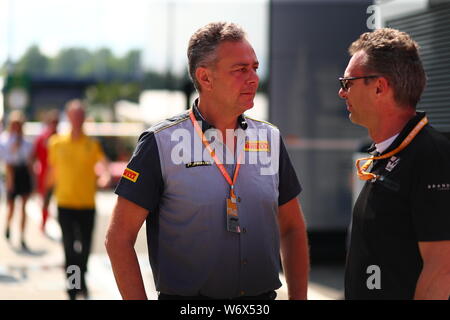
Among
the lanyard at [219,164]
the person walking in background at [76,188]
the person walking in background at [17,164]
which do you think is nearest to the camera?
the lanyard at [219,164]

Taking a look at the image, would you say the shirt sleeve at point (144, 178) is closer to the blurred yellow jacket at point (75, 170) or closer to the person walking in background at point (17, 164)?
the blurred yellow jacket at point (75, 170)

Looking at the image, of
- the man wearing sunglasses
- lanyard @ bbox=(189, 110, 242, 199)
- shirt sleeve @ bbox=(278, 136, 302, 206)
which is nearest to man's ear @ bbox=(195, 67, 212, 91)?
lanyard @ bbox=(189, 110, 242, 199)

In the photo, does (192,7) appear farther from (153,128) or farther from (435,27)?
(153,128)

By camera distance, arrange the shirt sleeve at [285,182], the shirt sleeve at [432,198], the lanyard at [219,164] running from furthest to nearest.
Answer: the shirt sleeve at [285,182] < the lanyard at [219,164] < the shirt sleeve at [432,198]

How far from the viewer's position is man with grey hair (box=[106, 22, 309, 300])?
254cm

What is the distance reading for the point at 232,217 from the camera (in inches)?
101

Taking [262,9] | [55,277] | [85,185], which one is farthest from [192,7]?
[55,277]

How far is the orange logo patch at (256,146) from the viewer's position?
8.95 feet

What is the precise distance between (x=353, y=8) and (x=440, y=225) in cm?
691

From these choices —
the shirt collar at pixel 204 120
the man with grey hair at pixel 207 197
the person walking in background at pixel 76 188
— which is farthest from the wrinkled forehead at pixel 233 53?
the person walking in background at pixel 76 188

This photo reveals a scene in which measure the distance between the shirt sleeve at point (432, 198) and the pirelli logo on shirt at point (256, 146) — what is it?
648 millimetres

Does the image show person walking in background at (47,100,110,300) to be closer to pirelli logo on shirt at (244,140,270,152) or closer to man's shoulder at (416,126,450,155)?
pirelli logo on shirt at (244,140,270,152)

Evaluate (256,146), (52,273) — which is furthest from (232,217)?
(52,273)

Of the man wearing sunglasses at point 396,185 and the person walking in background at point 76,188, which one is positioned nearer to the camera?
the man wearing sunglasses at point 396,185
